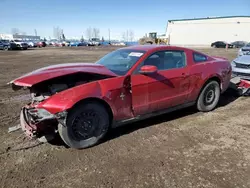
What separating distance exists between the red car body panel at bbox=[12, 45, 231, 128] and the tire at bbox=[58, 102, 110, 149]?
15cm

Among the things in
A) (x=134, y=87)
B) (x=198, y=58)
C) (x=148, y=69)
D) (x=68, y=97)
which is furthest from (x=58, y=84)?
(x=198, y=58)

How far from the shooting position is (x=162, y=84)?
4.05 meters

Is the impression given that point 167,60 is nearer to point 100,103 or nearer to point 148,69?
point 148,69

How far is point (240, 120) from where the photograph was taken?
461cm

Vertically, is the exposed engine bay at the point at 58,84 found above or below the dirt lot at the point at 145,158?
above

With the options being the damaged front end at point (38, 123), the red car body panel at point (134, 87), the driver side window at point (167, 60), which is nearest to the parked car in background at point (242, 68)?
the red car body panel at point (134, 87)

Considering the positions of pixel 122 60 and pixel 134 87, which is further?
pixel 122 60

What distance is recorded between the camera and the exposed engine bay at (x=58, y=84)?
3.36m

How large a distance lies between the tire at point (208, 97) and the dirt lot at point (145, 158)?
1.62ft

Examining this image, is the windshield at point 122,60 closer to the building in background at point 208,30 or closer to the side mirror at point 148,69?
the side mirror at point 148,69

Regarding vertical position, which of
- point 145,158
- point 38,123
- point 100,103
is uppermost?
point 100,103

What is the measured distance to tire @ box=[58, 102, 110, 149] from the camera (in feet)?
10.6

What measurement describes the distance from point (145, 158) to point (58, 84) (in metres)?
1.70

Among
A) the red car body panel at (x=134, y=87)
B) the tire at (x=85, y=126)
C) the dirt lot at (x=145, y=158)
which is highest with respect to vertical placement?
the red car body panel at (x=134, y=87)
